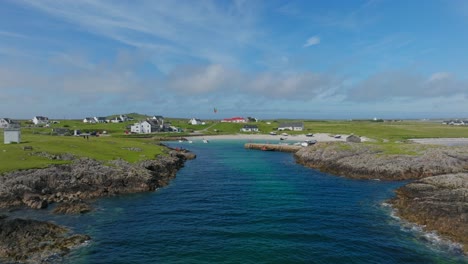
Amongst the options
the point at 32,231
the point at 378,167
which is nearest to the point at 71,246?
the point at 32,231

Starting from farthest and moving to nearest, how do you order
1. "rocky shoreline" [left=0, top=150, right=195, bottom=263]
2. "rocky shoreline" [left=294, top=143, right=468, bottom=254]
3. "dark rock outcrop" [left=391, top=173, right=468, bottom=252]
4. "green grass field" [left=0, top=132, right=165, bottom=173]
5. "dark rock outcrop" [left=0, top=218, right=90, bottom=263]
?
"green grass field" [left=0, top=132, right=165, bottom=173], "rocky shoreline" [left=294, top=143, right=468, bottom=254], "dark rock outcrop" [left=391, top=173, right=468, bottom=252], "rocky shoreline" [left=0, top=150, right=195, bottom=263], "dark rock outcrop" [left=0, top=218, right=90, bottom=263]

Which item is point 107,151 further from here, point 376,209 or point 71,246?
point 376,209

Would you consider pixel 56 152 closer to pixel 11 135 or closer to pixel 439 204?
pixel 11 135

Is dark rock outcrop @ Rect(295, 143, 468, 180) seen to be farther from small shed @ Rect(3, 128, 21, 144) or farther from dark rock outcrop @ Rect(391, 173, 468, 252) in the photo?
small shed @ Rect(3, 128, 21, 144)

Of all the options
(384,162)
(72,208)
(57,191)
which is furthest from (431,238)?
(57,191)

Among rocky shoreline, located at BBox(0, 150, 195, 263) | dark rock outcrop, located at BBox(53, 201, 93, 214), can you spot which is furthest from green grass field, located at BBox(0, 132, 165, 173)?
dark rock outcrop, located at BBox(53, 201, 93, 214)

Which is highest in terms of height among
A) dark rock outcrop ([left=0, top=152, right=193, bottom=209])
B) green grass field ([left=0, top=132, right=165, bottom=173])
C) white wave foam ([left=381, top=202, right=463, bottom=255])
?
green grass field ([left=0, top=132, right=165, bottom=173])
